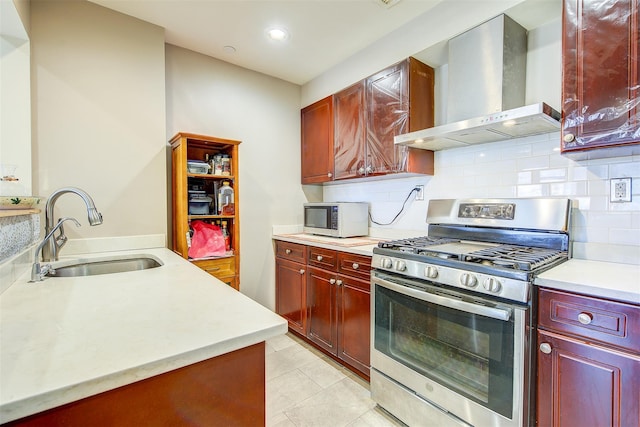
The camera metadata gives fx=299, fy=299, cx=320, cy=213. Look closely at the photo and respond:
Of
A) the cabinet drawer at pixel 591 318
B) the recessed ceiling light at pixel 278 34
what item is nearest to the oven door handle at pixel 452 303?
the cabinet drawer at pixel 591 318

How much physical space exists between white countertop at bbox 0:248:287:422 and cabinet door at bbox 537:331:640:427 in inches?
45.8

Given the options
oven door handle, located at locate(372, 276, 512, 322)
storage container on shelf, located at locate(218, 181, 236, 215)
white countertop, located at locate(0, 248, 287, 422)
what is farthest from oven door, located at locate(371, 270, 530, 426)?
storage container on shelf, located at locate(218, 181, 236, 215)

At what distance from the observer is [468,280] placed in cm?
140

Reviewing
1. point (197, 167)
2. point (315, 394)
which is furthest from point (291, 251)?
point (315, 394)

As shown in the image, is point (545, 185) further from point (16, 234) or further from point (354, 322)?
point (16, 234)

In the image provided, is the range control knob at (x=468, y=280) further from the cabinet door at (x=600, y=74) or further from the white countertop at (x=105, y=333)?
the white countertop at (x=105, y=333)

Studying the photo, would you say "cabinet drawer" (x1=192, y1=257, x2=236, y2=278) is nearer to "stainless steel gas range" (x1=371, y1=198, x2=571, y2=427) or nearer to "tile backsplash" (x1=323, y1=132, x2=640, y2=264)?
"stainless steel gas range" (x1=371, y1=198, x2=571, y2=427)

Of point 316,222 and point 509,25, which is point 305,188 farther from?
point 509,25

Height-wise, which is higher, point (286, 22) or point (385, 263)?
point (286, 22)

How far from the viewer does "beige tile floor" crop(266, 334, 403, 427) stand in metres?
1.73

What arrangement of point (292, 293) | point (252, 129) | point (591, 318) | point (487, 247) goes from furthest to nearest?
point (252, 129)
point (292, 293)
point (487, 247)
point (591, 318)

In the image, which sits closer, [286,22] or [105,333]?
[105,333]

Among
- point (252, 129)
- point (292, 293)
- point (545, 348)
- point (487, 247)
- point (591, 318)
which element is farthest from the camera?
point (252, 129)

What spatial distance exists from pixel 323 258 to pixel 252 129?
153 centimetres
